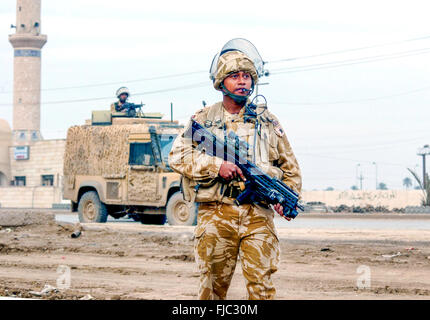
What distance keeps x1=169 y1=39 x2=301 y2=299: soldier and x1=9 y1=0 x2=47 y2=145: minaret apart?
89.0 metres

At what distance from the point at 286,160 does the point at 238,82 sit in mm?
556

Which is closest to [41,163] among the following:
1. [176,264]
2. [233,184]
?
[176,264]

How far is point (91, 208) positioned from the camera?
21062 millimetres

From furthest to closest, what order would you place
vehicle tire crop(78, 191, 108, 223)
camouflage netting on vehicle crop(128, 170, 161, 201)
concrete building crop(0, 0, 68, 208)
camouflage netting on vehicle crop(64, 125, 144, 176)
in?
concrete building crop(0, 0, 68, 208) → vehicle tire crop(78, 191, 108, 223) → camouflage netting on vehicle crop(64, 125, 144, 176) → camouflage netting on vehicle crop(128, 170, 161, 201)

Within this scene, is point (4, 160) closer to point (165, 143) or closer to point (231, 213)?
point (165, 143)

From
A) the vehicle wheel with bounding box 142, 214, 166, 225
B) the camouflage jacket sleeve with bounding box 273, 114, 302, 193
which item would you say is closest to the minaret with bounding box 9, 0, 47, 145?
the vehicle wheel with bounding box 142, 214, 166, 225

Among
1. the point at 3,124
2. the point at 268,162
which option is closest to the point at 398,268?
the point at 268,162

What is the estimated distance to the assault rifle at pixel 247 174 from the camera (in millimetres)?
4676

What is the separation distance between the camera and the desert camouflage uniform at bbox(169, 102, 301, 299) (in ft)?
15.2

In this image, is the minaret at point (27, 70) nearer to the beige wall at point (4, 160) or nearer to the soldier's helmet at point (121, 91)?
the beige wall at point (4, 160)

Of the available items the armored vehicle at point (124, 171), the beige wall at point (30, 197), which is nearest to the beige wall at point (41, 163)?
the beige wall at point (30, 197)

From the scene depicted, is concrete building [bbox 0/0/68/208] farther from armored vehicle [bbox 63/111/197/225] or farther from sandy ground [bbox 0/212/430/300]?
sandy ground [bbox 0/212/430/300]

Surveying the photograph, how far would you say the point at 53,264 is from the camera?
456 inches
